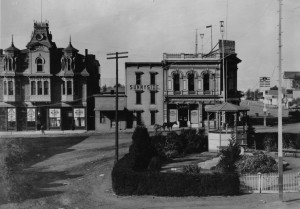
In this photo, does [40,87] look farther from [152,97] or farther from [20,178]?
[20,178]

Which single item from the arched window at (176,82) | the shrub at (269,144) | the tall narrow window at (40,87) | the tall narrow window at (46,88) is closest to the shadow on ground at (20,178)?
the shrub at (269,144)

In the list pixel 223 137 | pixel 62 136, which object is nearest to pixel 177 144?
pixel 223 137

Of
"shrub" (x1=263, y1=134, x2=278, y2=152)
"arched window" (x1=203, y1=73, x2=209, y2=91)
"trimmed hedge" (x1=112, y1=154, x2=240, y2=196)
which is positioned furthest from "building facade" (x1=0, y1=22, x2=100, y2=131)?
"trimmed hedge" (x1=112, y1=154, x2=240, y2=196)

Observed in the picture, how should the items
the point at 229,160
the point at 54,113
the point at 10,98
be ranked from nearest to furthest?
the point at 229,160, the point at 10,98, the point at 54,113

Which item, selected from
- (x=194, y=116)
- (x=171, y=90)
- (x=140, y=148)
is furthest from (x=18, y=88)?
(x=140, y=148)

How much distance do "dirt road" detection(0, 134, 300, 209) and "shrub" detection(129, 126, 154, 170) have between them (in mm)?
2104

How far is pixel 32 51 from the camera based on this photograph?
45.9 metres

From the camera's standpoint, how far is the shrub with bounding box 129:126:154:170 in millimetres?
23516

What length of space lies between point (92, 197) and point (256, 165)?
9877mm

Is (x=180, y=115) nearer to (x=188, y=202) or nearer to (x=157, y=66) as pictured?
(x=157, y=66)

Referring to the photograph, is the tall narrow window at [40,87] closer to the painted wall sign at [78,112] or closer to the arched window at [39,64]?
the arched window at [39,64]

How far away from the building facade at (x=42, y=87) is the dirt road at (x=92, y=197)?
2059 cm

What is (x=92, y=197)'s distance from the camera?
17.8 meters

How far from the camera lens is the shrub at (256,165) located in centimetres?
2122
